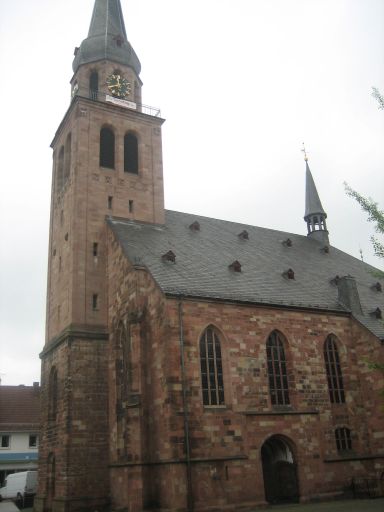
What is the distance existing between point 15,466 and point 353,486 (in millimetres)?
31844

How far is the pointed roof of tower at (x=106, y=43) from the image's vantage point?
34844mm

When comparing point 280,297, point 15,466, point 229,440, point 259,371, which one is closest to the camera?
point 229,440

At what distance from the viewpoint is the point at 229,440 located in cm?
2186

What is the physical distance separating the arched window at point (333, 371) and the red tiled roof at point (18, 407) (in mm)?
28724

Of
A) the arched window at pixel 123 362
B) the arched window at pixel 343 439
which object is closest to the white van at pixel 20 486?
the arched window at pixel 123 362

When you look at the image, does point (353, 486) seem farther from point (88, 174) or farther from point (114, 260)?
point (88, 174)

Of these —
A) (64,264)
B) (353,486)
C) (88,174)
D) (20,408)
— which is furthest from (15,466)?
(353,486)

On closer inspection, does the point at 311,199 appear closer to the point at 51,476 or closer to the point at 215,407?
the point at 215,407

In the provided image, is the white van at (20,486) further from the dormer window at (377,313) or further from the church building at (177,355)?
the dormer window at (377,313)

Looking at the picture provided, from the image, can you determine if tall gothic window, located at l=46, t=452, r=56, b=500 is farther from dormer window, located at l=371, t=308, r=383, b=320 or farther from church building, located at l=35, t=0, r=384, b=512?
dormer window, located at l=371, t=308, r=383, b=320

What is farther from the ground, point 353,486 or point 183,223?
point 183,223

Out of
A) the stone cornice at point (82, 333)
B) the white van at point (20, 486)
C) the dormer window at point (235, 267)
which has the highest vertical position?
the dormer window at point (235, 267)

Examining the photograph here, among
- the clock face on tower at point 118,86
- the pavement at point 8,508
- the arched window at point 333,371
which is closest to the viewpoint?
the pavement at point 8,508

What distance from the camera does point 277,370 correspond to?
2502 centimetres
